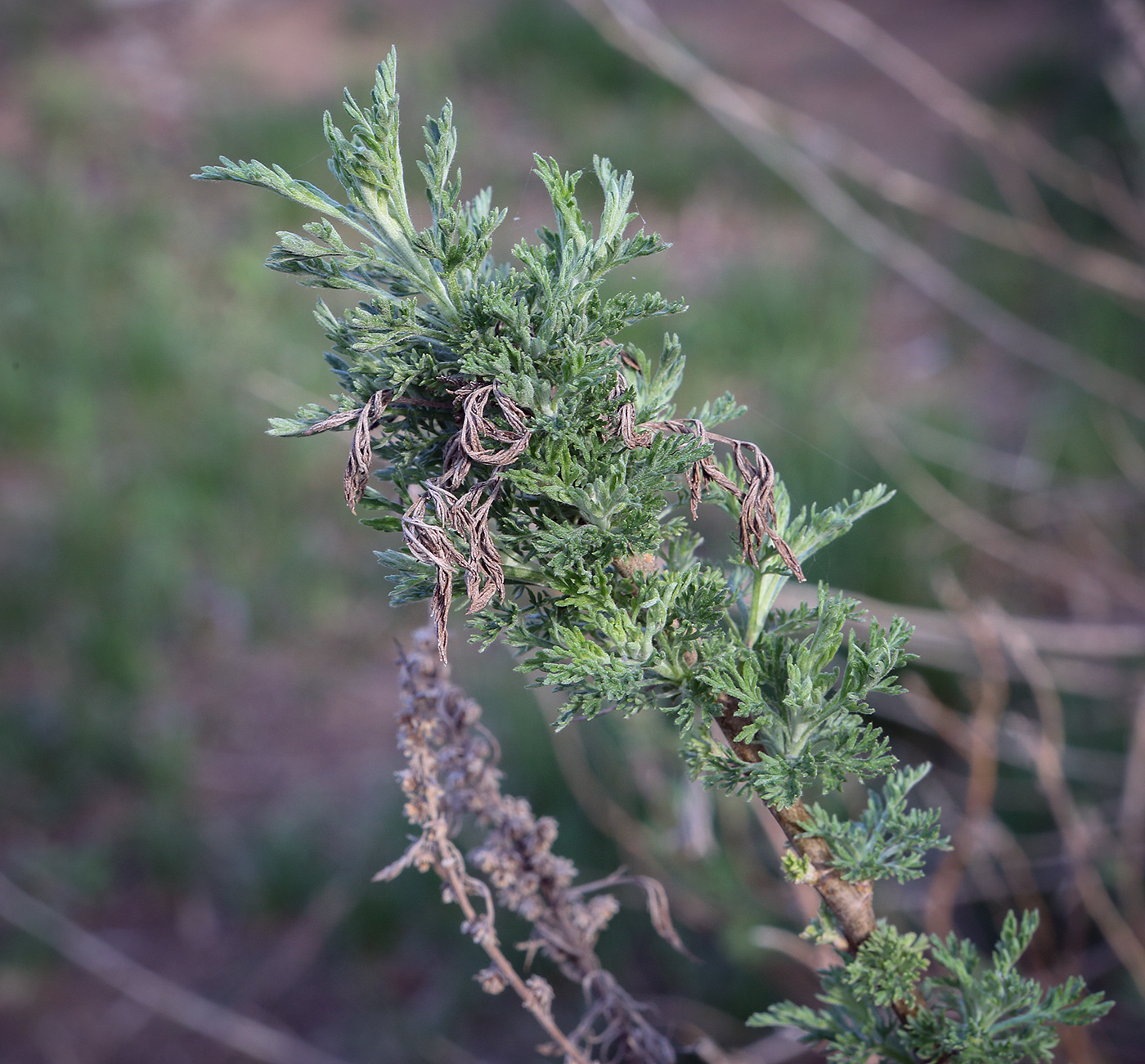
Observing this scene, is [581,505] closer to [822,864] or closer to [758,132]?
[822,864]

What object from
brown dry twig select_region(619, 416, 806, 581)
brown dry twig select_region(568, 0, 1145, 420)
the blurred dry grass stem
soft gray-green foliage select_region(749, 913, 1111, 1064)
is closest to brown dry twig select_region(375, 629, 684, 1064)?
soft gray-green foliage select_region(749, 913, 1111, 1064)

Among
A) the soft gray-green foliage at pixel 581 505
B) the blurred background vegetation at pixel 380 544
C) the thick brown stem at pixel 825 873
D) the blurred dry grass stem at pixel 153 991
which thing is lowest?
the blurred dry grass stem at pixel 153 991

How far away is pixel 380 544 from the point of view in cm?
437

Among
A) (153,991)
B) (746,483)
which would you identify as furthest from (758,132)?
(153,991)

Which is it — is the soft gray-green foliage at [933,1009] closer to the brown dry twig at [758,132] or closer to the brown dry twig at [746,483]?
the brown dry twig at [746,483]

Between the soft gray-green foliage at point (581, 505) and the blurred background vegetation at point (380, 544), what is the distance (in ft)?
3.42

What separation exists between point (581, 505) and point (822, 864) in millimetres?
302

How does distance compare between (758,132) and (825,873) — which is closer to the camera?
(825,873)

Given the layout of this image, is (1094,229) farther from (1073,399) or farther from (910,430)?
(910,430)

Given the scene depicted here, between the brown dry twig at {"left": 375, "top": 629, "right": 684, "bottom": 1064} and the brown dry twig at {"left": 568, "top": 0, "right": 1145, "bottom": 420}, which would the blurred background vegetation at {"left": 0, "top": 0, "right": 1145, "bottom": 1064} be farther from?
the brown dry twig at {"left": 375, "top": 629, "right": 684, "bottom": 1064}

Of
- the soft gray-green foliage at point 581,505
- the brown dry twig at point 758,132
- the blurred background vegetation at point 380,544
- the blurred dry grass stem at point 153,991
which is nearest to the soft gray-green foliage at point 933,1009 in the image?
the soft gray-green foliage at point 581,505

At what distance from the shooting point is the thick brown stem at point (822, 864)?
0.67 m

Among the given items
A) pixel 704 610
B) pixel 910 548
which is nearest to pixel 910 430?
pixel 910 548

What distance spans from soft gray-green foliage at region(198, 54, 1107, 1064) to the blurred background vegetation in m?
1.04
